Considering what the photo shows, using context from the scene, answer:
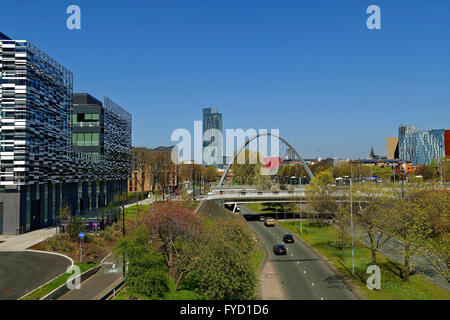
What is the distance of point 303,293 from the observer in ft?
95.0

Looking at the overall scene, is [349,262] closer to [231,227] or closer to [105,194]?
[231,227]

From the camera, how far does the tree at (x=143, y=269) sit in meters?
24.7

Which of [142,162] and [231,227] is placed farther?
[142,162]

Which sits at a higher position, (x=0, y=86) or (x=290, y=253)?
(x=0, y=86)

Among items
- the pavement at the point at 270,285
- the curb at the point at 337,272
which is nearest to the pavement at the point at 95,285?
the pavement at the point at 270,285

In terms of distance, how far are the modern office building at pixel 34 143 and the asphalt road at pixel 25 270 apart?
13049 millimetres

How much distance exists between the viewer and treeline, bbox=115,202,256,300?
22547mm

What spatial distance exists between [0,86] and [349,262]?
51.3m

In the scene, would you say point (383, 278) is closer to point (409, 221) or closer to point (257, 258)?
point (409, 221)

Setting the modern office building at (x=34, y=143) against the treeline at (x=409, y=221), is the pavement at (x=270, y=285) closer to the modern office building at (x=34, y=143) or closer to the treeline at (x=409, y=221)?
the treeline at (x=409, y=221)

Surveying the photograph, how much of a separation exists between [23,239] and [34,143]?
1444 centimetres

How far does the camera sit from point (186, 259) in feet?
92.4

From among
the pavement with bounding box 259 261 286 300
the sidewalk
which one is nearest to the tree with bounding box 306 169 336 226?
the pavement with bounding box 259 261 286 300
